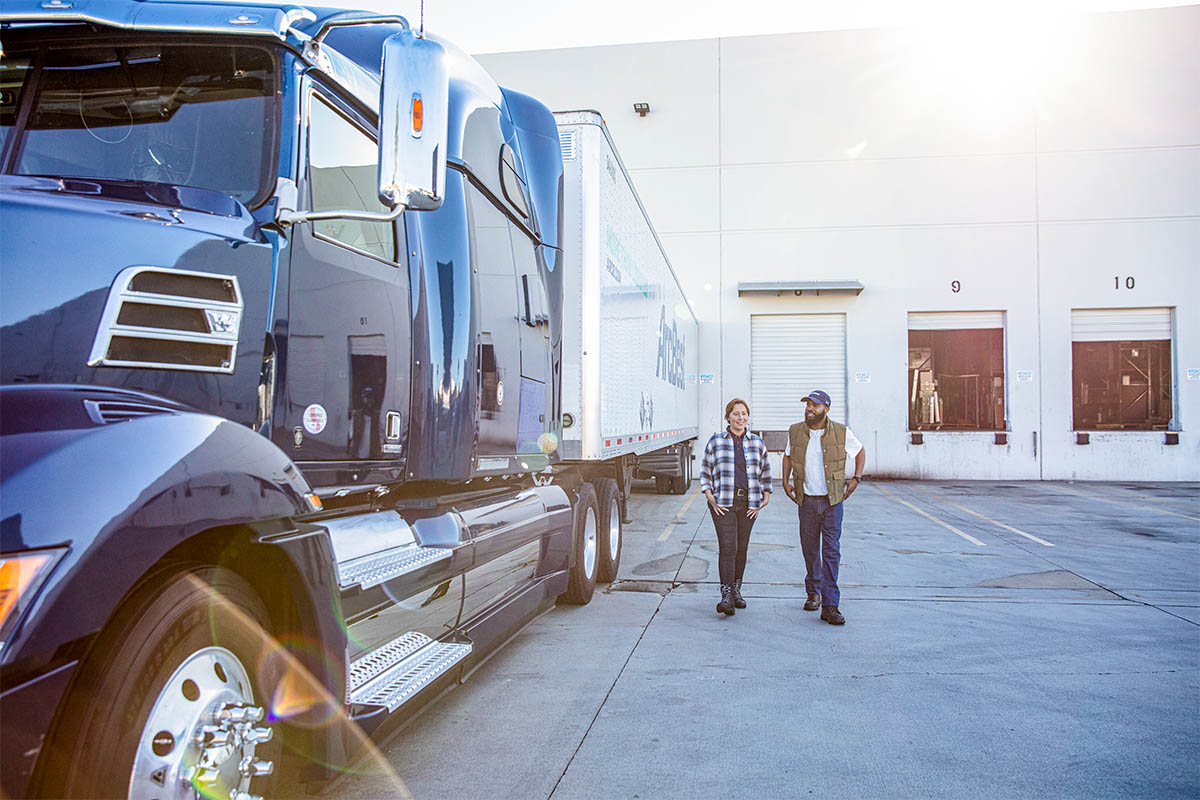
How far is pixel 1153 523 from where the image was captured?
44.9 ft

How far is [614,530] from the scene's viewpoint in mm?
8641

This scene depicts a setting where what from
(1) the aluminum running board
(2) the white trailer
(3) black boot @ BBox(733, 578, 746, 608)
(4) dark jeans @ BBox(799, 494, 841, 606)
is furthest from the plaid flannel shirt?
(1) the aluminum running board

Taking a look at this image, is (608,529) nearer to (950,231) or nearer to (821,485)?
(821,485)

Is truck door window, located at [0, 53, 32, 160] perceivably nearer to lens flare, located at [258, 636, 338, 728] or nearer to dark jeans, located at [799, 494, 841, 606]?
lens flare, located at [258, 636, 338, 728]

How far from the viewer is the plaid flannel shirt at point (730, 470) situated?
7410 mm

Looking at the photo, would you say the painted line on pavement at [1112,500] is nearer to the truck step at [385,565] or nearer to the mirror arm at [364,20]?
the truck step at [385,565]

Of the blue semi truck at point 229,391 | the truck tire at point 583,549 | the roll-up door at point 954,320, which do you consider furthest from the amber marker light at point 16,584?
the roll-up door at point 954,320

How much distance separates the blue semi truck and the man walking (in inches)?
131

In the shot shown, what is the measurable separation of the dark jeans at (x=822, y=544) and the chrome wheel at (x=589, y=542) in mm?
1765

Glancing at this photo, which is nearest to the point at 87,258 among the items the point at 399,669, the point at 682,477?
the point at 399,669

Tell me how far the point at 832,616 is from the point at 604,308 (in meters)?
2.99

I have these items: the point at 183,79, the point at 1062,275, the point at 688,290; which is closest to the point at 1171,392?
the point at 1062,275

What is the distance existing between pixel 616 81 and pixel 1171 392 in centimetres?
1629

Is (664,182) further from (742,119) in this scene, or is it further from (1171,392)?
(1171,392)
